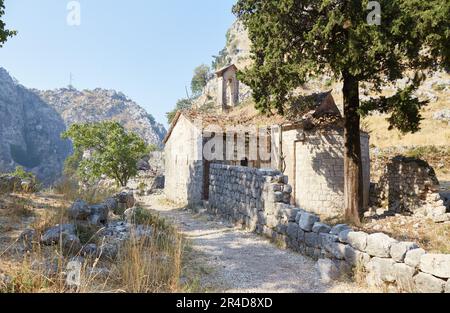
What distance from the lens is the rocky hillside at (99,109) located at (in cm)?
10700

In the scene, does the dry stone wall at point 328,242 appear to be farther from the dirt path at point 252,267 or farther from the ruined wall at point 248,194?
the dirt path at point 252,267

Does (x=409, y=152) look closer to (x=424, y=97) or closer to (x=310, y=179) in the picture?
(x=310, y=179)

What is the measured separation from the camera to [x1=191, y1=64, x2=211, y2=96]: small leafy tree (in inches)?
2980

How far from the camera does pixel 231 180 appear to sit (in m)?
11.0

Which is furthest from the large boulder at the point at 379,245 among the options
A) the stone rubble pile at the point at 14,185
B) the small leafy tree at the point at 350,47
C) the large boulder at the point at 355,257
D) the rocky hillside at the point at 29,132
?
the rocky hillside at the point at 29,132

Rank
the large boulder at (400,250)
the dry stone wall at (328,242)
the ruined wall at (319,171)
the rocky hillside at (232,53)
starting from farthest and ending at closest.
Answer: the rocky hillside at (232,53), the ruined wall at (319,171), the large boulder at (400,250), the dry stone wall at (328,242)

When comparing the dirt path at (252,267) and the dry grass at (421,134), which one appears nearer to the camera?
the dirt path at (252,267)

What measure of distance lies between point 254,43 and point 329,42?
2.74m

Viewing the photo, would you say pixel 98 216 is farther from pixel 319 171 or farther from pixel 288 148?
pixel 288 148

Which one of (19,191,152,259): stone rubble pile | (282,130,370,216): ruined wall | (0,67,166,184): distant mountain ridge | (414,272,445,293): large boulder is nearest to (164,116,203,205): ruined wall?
(282,130,370,216): ruined wall

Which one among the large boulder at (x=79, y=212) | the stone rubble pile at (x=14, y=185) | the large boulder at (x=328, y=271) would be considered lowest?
the large boulder at (x=328, y=271)

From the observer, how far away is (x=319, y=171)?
14.3 m

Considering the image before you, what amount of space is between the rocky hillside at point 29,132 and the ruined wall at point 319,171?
2942 inches
